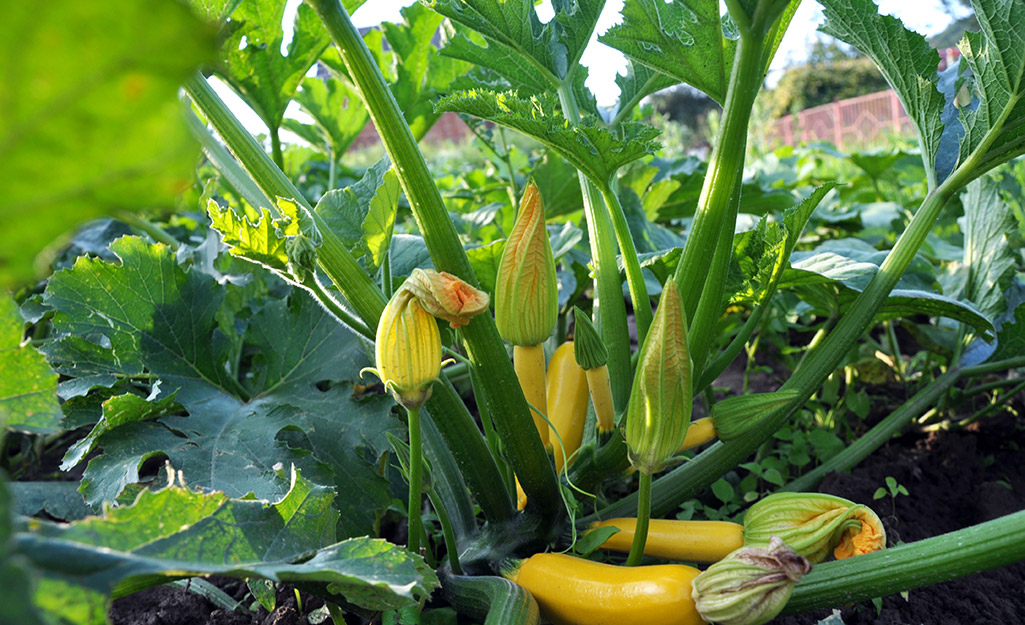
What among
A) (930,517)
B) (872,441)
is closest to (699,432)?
(872,441)

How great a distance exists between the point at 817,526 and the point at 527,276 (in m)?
0.55

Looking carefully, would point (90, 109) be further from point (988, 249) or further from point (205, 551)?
point (988, 249)

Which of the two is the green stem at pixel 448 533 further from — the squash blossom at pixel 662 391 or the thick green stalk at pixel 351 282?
the squash blossom at pixel 662 391

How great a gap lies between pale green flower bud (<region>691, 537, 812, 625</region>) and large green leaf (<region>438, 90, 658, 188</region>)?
0.59 metres

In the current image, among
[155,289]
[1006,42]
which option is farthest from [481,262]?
[1006,42]

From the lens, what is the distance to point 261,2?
134cm

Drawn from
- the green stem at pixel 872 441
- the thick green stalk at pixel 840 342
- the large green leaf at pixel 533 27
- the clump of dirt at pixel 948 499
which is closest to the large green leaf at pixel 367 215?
the large green leaf at pixel 533 27

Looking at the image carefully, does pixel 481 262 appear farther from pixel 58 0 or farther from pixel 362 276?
pixel 58 0

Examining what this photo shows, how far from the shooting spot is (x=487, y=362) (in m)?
1.06

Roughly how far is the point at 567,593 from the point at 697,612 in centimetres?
19

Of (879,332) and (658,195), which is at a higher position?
(658,195)

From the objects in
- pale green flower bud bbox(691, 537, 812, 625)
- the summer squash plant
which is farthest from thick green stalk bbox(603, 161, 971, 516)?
pale green flower bud bbox(691, 537, 812, 625)

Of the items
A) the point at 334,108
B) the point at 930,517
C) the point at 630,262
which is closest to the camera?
the point at 630,262

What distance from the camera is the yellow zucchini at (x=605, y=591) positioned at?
95cm
